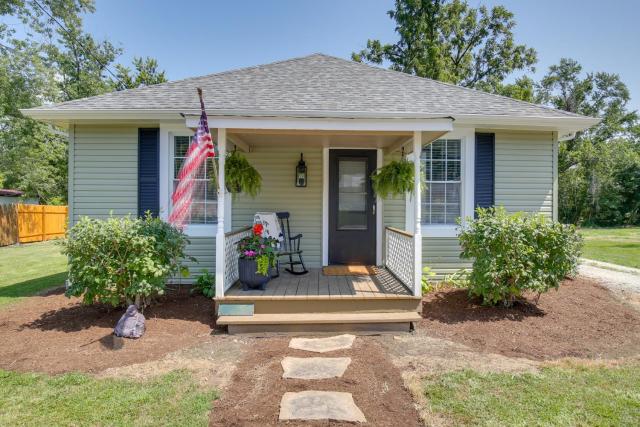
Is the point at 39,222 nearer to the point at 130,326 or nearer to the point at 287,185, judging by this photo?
the point at 287,185

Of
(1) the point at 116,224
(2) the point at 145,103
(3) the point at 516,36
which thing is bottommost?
(1) the point at 116,224

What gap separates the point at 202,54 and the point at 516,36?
15352mm

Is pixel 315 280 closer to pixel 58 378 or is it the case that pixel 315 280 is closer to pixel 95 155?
pixel 58 378

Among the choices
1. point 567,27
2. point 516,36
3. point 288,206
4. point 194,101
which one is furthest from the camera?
point 516,36

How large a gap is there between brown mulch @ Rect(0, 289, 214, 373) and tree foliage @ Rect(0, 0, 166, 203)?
12686 millimetres

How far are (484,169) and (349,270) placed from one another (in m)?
2.67

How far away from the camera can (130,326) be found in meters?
Result: 3.81

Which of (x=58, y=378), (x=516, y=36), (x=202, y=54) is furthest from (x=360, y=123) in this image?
(x=516, y=36)

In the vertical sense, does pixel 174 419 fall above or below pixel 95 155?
below

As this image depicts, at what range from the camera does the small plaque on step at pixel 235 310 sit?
4.14 meters

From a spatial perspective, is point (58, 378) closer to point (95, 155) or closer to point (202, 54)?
point (95, 155)

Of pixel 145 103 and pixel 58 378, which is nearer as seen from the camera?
pixel 58 378

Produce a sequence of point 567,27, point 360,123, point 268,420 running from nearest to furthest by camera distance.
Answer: point 268,420
point 360,123
point 567,27

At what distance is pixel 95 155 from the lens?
18.5 feet
